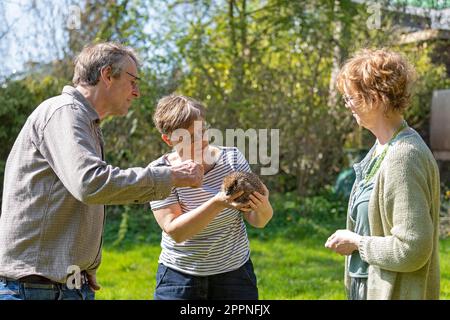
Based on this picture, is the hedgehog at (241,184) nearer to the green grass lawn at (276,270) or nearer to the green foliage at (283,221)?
the green grass lawn at (276,270)

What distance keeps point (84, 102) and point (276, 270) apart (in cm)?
378

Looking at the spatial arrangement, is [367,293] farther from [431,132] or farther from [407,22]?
[431,132]

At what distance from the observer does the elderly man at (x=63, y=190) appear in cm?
238

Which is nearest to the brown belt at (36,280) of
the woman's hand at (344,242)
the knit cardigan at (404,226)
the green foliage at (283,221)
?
the woman's hand at (344,242)

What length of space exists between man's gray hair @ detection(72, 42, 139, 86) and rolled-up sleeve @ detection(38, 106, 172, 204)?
0.24m

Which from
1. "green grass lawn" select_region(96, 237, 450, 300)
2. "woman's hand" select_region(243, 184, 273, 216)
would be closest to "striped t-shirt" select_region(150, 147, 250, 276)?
"woman's hand" select_region(243, 184, 273, 216)

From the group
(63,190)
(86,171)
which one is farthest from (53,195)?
(86,171)

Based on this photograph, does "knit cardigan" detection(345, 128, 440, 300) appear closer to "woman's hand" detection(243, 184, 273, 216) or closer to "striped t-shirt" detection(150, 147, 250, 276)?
"woman's hand" detection(243, 184, 273, 216)

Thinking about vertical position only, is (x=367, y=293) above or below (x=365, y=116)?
below

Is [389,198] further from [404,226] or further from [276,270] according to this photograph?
[276,270]

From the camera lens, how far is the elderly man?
2381 millimetres

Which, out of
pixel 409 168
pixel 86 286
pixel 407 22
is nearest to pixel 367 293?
pixel 409 168

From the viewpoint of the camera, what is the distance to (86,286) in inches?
108

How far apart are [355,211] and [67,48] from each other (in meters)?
6.66
